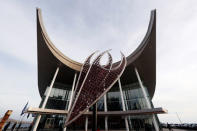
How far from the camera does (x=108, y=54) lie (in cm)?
1484

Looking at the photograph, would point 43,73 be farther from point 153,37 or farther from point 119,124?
point 153,37

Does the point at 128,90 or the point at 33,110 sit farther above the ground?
the point at 128,90

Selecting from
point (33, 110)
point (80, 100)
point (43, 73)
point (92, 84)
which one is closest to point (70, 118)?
point (80, 100)

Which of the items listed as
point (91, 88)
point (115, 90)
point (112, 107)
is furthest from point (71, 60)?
point (91, 88)

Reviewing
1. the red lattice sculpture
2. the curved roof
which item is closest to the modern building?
the curved roof

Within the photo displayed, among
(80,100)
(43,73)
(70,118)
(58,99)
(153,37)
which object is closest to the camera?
(70,118)

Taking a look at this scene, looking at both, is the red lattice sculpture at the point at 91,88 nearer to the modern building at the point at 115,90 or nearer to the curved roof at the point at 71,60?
the modern building at the point at 115,90

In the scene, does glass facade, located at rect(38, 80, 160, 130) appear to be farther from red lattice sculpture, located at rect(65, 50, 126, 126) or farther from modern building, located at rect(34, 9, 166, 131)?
red lattice sculpture, located at rect(65, 50, 126, 126)

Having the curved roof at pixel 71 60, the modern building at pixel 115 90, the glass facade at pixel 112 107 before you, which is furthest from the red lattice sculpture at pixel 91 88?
the glass facade at pixel 112 107

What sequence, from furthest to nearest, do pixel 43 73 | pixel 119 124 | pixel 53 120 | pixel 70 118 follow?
pixel 43 73 → pixel 119 124 → pixel 53 120 → pixel 70 118

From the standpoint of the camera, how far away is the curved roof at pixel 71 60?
1920cm

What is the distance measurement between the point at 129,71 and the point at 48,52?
60.9ft

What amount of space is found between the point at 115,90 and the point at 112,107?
4.80 metres

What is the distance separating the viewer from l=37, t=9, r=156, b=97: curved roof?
1920cm
